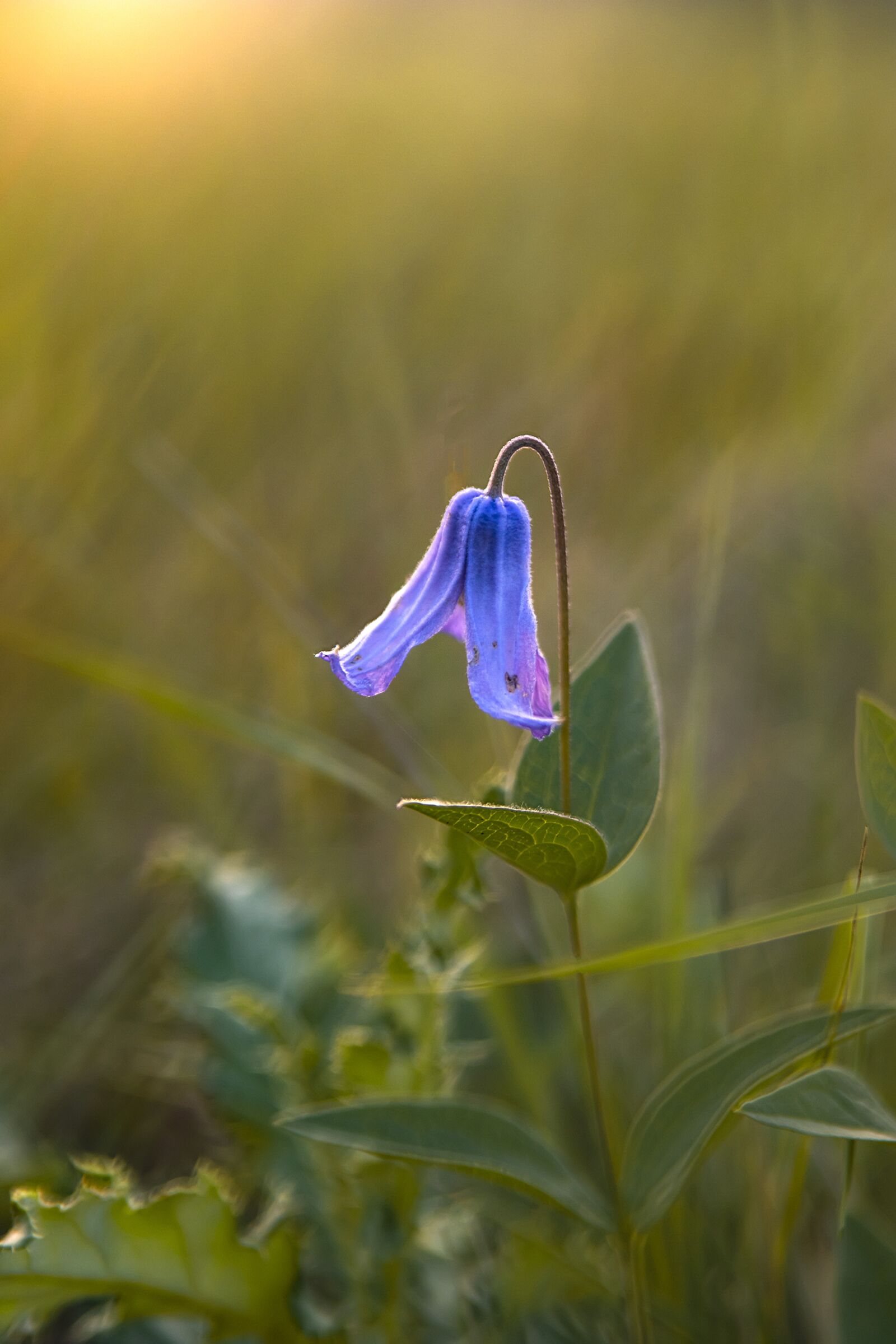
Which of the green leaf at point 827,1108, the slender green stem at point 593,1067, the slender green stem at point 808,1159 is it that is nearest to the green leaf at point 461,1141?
the slender green stem at point 593,1067

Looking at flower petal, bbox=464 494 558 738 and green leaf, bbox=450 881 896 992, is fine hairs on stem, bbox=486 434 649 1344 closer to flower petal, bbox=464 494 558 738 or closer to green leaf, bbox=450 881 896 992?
flower petal, bbox=464 494 558 738

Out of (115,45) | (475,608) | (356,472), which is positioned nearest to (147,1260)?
(475,608)

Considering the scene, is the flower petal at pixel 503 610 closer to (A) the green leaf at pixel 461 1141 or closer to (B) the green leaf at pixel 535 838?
(B) the green leaf at pixel 535 838

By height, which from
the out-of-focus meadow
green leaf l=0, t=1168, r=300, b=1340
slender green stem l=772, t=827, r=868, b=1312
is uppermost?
the out-of-focus meadow

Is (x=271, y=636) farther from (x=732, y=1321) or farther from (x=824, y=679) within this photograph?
(x=732, y=1321)

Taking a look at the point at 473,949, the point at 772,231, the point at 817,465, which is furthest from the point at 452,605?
the point at 772,231

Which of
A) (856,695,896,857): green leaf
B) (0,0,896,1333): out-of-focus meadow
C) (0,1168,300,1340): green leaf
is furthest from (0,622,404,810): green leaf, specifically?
(856,695,896,857): green leaf
